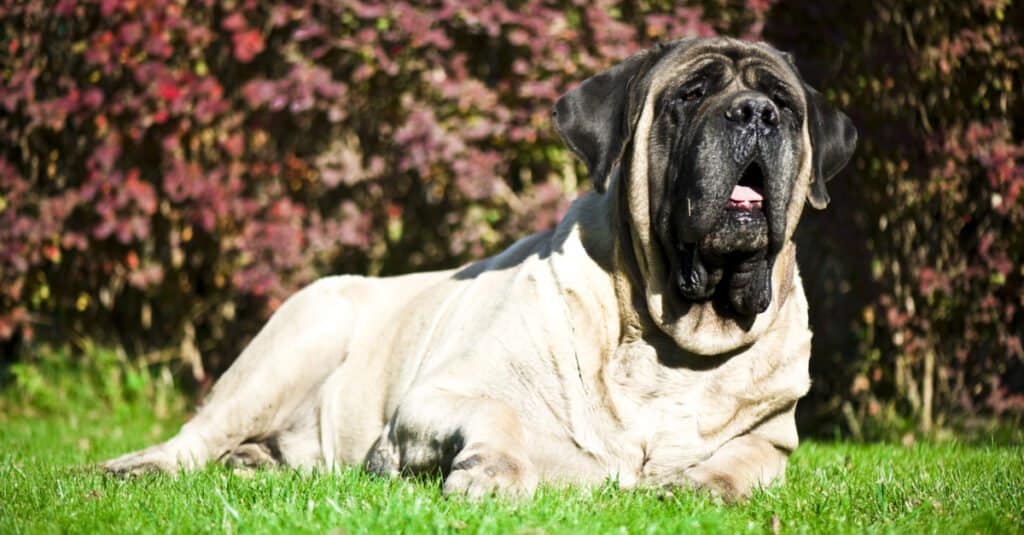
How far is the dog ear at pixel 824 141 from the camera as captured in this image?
3.88 meters

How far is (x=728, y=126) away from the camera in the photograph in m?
3.55

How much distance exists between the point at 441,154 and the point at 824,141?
2.63 m

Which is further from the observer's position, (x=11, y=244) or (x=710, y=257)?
(x=11, y=244)

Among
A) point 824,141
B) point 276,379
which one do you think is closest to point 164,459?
point 276,379

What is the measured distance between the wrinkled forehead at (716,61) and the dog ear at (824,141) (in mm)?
99

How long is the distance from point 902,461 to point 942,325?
175 cm

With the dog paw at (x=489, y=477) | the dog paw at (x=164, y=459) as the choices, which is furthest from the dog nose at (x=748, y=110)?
the dog paw at (x=164, y=459)

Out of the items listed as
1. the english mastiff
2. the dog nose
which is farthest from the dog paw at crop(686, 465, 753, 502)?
the dog nose

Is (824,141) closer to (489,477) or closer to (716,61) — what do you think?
(716,61)

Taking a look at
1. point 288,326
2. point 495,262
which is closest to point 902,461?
point 495,262

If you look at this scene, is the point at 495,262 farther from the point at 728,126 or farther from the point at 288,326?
the point at 728,126

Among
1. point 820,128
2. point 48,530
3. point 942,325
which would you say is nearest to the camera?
point 48,530

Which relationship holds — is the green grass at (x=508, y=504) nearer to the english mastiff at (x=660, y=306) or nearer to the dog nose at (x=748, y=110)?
the english mastiff at (x=660, y=306)

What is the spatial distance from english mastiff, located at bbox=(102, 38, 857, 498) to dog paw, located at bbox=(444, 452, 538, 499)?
0.11m
